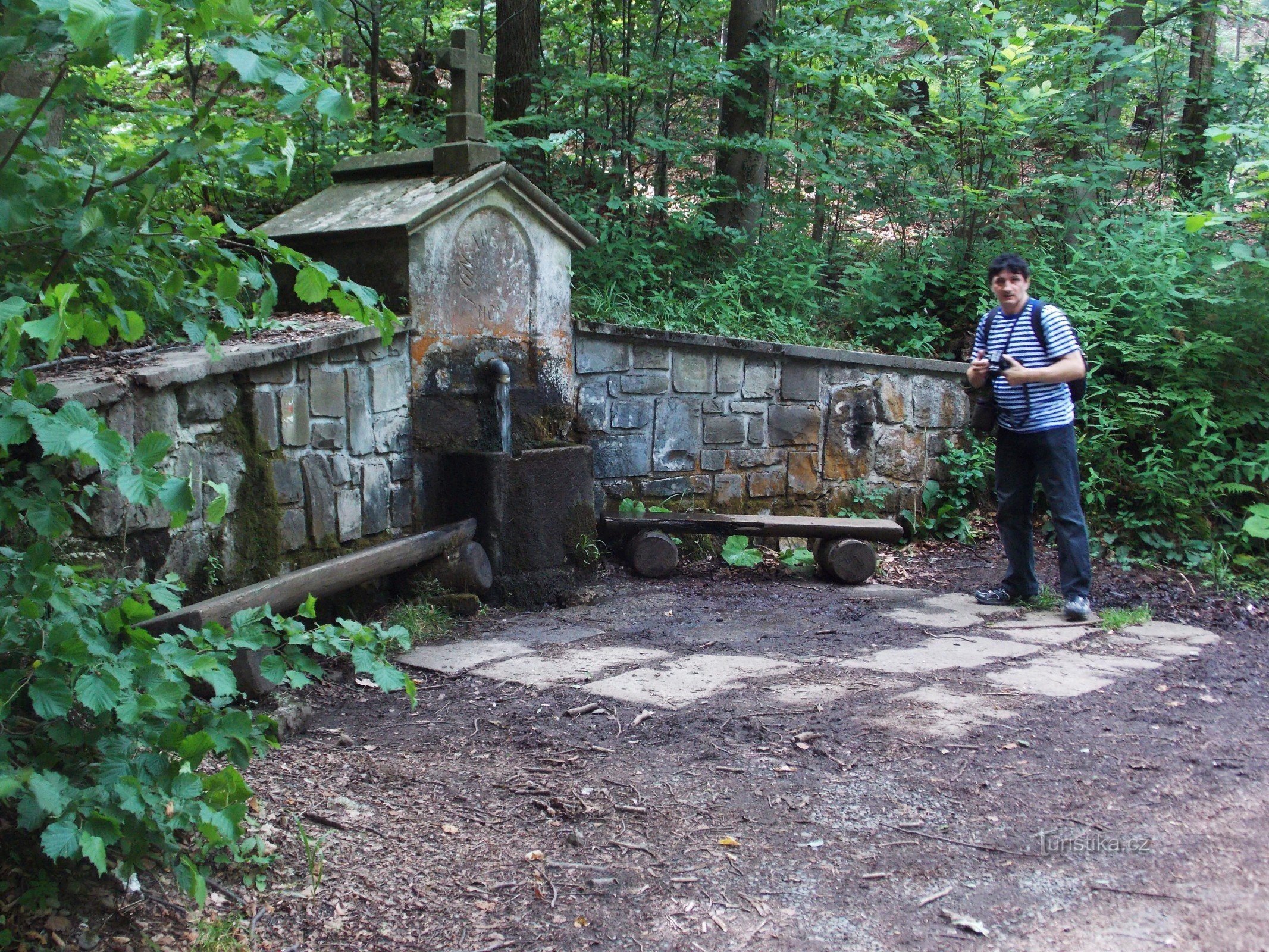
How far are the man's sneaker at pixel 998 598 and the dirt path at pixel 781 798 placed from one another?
0.79 meters

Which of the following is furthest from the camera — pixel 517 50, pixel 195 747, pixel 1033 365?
pixel 517 50

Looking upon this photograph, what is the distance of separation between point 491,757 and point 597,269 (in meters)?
4.44

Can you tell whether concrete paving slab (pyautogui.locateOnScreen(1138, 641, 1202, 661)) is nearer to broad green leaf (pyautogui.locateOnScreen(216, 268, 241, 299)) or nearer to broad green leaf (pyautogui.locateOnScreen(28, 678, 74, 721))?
broad green leaf (pyautogui.locateOnScreen(216, 268, 241, 299))

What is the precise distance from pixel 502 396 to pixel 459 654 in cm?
142

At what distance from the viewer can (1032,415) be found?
4660 mm

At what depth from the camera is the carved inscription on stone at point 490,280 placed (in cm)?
472

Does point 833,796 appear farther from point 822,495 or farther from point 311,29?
point 822,495

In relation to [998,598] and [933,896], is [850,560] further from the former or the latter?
[933,896]

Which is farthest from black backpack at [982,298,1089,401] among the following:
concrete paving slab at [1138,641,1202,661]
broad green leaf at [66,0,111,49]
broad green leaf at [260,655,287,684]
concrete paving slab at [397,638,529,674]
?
broad green leaf at [66,0,111,49]

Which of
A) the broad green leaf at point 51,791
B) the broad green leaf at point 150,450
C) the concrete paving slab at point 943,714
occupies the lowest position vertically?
the concrete paving slab at point 943,714

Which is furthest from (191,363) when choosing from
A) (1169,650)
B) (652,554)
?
(1169,650)

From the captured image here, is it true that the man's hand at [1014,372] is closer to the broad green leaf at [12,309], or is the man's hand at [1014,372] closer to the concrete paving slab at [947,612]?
the concrete paving slab at [947,612]

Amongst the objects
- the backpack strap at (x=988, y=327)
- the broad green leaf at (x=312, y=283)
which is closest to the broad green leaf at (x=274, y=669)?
the broad green leaf at (x=312, y=283)

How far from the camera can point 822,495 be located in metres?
6.29
